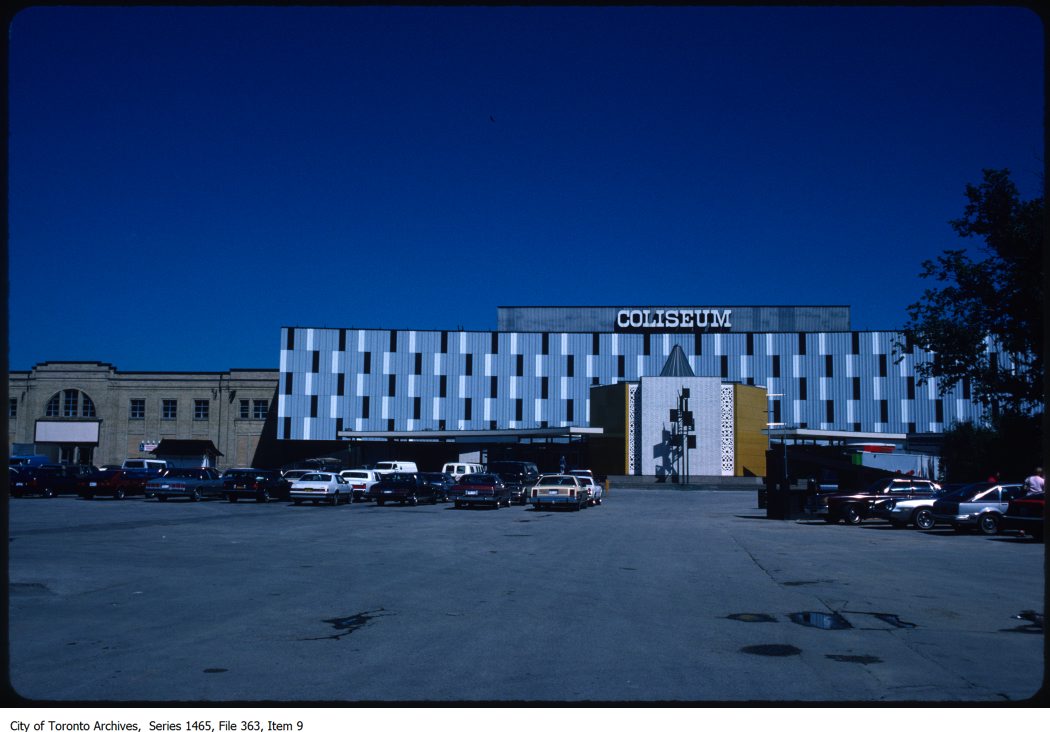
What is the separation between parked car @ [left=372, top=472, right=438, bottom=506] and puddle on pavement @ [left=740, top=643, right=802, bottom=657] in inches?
1198

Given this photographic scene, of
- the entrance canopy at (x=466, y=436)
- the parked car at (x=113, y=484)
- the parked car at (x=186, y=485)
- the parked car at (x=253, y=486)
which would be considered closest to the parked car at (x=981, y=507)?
the parked car at (x=253, y=486)

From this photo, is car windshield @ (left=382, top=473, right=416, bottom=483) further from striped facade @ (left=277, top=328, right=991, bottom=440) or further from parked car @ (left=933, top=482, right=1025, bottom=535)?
striped facade @ (left=277, top=328, right=991, bottom=440)

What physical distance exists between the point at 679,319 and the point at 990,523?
201 ft

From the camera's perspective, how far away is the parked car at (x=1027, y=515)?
22.0 m

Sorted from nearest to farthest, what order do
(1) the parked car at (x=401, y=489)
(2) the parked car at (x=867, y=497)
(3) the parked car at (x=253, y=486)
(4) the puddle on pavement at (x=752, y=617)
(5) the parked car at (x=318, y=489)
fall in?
(4) the puddle on pavement at (x=752, y=617) < (2) the parked car at (x=867, y=497) < (5) the parked car at (x=318, y=489) < (1) the parked car at (x=401, y=489) < (3) the parked car at (x=253, y=486)

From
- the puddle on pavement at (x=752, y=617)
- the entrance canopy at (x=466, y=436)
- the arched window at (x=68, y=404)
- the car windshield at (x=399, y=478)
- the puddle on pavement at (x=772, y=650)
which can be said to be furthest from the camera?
the arched window at (x=68, y=404)

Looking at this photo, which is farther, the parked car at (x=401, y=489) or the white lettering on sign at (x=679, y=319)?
the white lettering on sign at (x=679, y=319)

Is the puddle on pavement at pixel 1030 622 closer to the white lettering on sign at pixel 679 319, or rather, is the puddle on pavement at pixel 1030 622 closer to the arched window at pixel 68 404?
the white lettering on sign at pixel 679 319

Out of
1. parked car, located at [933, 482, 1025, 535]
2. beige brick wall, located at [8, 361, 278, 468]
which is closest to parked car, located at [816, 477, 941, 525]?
parked car, located at [933, 482, 1025, 535]

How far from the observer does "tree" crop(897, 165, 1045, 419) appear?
39688 mm

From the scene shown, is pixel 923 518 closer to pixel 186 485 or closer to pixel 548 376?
pixel 186 485

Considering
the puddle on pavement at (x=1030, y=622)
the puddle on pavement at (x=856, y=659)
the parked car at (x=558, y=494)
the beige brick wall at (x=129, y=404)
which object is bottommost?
the parked car at (x=558, y=494)

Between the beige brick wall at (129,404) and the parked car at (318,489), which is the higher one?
the beige brick wall at (129,404)

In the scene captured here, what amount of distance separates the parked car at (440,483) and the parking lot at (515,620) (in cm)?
1922
